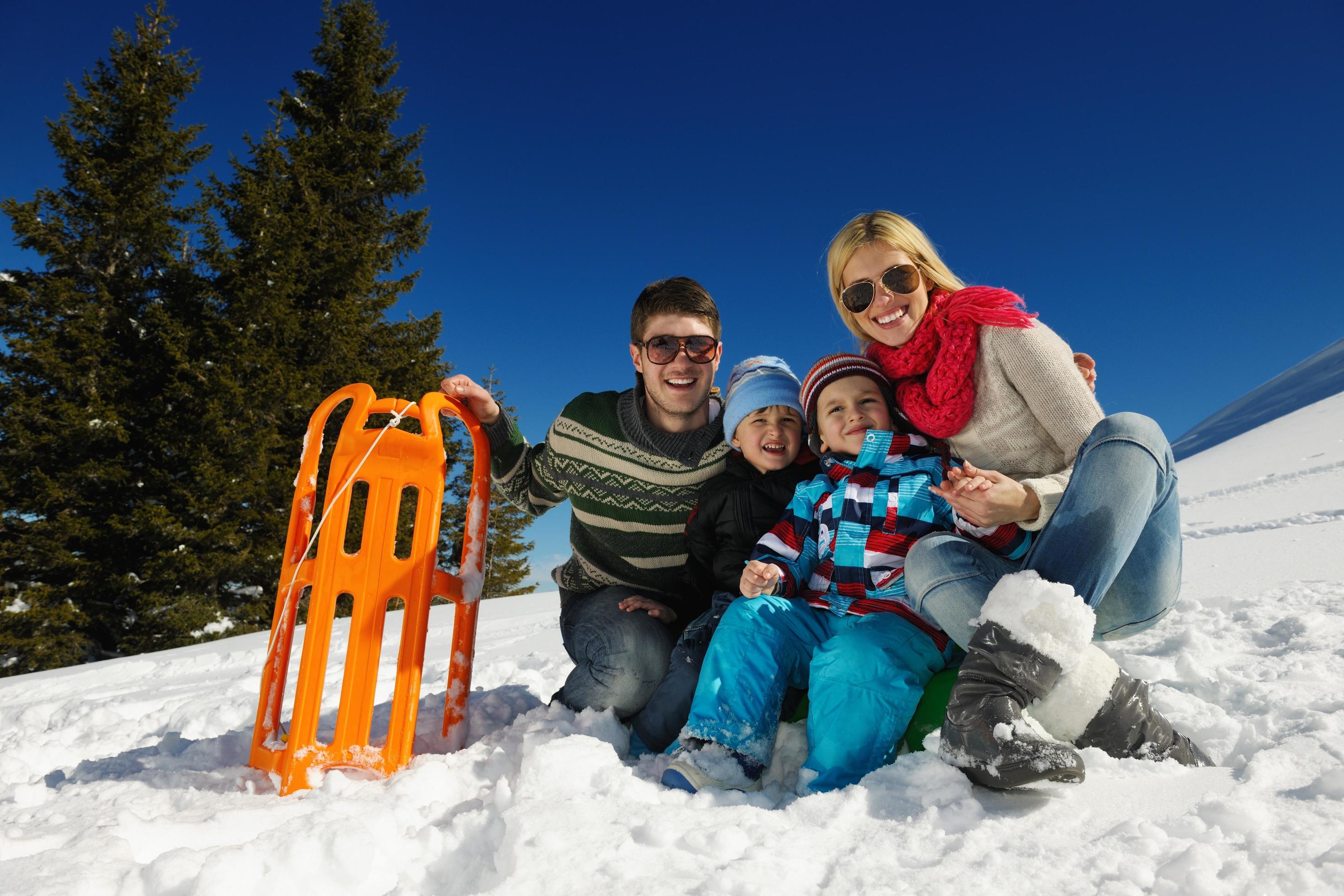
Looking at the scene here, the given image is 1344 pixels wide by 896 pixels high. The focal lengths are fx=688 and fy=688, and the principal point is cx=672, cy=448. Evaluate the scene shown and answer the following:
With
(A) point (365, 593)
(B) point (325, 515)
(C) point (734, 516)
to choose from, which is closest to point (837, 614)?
(C) point (734, 516)

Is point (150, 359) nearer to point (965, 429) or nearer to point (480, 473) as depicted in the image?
point (480, 473)

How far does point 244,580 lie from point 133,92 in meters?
8.83

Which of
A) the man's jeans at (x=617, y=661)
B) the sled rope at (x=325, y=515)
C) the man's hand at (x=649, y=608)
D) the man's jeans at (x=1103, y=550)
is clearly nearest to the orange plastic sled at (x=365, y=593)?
the sled rope at (x=325, y=515)

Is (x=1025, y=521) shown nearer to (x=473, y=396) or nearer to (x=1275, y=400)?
(x=473, y=396)

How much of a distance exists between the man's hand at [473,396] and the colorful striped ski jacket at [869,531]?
3.75 feet

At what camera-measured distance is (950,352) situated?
2.04 m

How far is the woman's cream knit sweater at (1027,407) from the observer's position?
183cm

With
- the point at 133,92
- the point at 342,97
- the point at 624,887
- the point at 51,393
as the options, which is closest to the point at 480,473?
the point at 624,887

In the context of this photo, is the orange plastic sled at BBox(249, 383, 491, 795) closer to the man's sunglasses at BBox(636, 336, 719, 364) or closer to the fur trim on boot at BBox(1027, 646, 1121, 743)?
the man's sunglasses at BBox(636, 336, 719, 364)

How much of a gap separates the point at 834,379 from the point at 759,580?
2.42 feet

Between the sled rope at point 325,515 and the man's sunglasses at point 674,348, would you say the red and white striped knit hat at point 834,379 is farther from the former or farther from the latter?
the sled rope at point 325,515

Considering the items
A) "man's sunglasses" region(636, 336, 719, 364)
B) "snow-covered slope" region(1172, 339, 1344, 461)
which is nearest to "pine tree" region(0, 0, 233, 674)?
"man's sunglasses" region(636, 336, 719, 364)

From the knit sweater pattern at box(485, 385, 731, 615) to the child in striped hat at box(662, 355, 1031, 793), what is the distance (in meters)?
0.46

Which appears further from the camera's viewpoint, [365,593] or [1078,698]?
[365,593]
